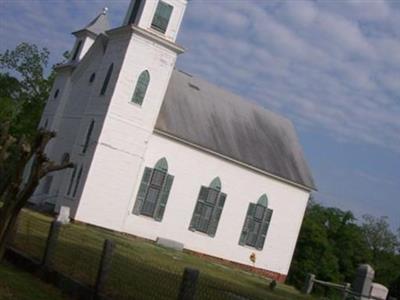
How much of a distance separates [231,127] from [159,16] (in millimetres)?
8502

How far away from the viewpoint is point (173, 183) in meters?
32.9

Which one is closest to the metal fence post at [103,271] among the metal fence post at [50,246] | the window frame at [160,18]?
the metal fence post at [50,246]

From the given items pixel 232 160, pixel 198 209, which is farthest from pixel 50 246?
pixel 232 160

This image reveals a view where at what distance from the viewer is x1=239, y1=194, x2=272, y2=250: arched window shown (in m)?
36.5

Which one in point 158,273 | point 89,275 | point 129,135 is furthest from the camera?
point 129,135

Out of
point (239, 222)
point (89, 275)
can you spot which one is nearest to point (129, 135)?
point (239, 222)

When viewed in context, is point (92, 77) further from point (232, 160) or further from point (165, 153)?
point (232, 160)

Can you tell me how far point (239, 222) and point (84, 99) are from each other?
1078 centimetres

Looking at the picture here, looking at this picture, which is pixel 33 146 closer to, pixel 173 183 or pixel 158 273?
pixel 158 273

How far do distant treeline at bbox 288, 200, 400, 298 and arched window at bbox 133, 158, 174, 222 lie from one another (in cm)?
1890

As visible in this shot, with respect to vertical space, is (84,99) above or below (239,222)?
above

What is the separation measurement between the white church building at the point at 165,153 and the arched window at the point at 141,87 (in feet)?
0.16

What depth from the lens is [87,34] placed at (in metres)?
38.3

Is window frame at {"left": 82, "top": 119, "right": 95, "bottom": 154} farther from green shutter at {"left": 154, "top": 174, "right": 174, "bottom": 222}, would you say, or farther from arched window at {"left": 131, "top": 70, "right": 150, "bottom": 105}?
green shutter at {"left": 154, "top": 174, "right": 174, "bottom": 222}
